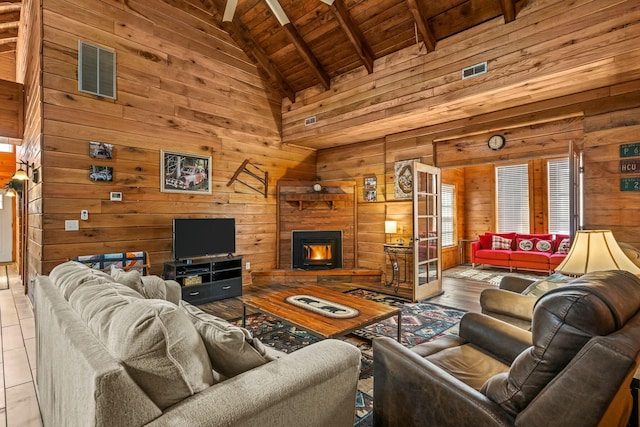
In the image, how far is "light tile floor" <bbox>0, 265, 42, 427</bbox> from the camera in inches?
82.3

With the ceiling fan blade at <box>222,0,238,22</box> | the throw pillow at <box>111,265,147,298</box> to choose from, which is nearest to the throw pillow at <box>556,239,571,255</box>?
the ceiling fan blade at <box>222,0,238,22</box>

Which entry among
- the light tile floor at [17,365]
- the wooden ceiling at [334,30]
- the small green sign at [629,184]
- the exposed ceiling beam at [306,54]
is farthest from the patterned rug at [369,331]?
the exposed ceiling beam at [306,54]

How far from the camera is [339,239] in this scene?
20.4 ft

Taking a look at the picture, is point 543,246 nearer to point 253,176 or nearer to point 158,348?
point 253,176

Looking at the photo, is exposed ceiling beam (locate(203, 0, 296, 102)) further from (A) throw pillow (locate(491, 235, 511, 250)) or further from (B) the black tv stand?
(A) throw pillow (locate(491, 235, 511, 250))

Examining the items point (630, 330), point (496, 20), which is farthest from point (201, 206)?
point (630, 330)

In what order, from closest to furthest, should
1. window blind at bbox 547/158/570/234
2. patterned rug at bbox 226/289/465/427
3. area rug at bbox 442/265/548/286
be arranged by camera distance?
patterned rug at bbox 226/289/465/427
area rug at bbox 442/265/548/286
window blind at bbox 547/158/570/234

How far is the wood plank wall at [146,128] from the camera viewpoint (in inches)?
150

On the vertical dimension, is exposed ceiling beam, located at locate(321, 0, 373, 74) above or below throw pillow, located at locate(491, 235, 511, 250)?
above

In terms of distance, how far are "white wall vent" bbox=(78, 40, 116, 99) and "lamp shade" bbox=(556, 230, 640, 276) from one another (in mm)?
5080

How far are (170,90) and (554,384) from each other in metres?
5.25

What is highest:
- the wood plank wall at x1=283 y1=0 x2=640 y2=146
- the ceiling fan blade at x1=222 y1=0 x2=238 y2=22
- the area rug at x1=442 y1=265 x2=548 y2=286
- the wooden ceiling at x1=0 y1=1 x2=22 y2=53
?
the wooden ceiling at x1=0 y1=1 x2=22 y2=53

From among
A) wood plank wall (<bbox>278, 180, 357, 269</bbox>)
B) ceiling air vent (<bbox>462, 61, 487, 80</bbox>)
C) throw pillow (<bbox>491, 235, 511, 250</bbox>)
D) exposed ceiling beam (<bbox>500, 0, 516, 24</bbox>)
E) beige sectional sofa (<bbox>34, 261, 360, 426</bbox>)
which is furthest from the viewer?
throw pillow (<bbox>491, 235, 511, 250</bbox>)

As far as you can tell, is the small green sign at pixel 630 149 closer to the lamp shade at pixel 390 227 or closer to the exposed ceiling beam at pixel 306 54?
the lamp shade at pixel 390 227
